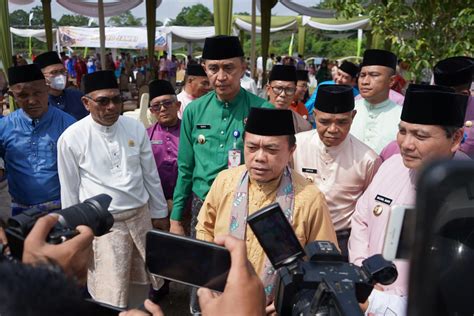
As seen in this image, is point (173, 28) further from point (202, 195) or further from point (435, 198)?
point (435, 198)

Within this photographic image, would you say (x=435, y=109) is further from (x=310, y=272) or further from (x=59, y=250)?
(x=59, y=250)

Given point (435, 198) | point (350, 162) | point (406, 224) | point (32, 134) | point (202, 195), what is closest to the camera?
point (435, 198)

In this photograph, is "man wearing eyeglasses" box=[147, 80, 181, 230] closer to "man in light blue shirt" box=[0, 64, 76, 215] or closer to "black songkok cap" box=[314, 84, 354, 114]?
"man in light blue shirt" box=[0, 64, 76, 215]

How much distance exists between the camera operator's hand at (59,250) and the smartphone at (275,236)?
0.44 meters

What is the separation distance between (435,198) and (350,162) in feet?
7.51

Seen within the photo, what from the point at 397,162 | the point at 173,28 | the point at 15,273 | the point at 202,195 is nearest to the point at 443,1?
the point at 397,162

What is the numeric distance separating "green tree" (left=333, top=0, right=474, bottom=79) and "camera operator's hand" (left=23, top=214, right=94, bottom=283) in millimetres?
3988

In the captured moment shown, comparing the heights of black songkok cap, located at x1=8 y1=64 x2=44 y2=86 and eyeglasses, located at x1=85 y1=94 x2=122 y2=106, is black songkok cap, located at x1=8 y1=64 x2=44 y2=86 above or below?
above

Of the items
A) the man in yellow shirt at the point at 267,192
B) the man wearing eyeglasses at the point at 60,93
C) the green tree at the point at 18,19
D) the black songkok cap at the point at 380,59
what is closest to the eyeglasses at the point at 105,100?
the man in yellow shirt at the point at 267,192

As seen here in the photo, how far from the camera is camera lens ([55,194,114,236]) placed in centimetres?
130

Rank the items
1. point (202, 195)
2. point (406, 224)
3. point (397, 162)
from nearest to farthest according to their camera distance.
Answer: point (406, 224)
point (397, 162)
point (202, 195)

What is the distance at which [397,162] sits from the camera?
2215mm

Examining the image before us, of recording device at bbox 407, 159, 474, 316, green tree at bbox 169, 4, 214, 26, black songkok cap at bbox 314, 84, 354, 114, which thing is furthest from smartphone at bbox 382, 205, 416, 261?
green tree at bbox 169, 4, 214, 26

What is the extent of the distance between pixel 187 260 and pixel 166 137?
263 centimetres
